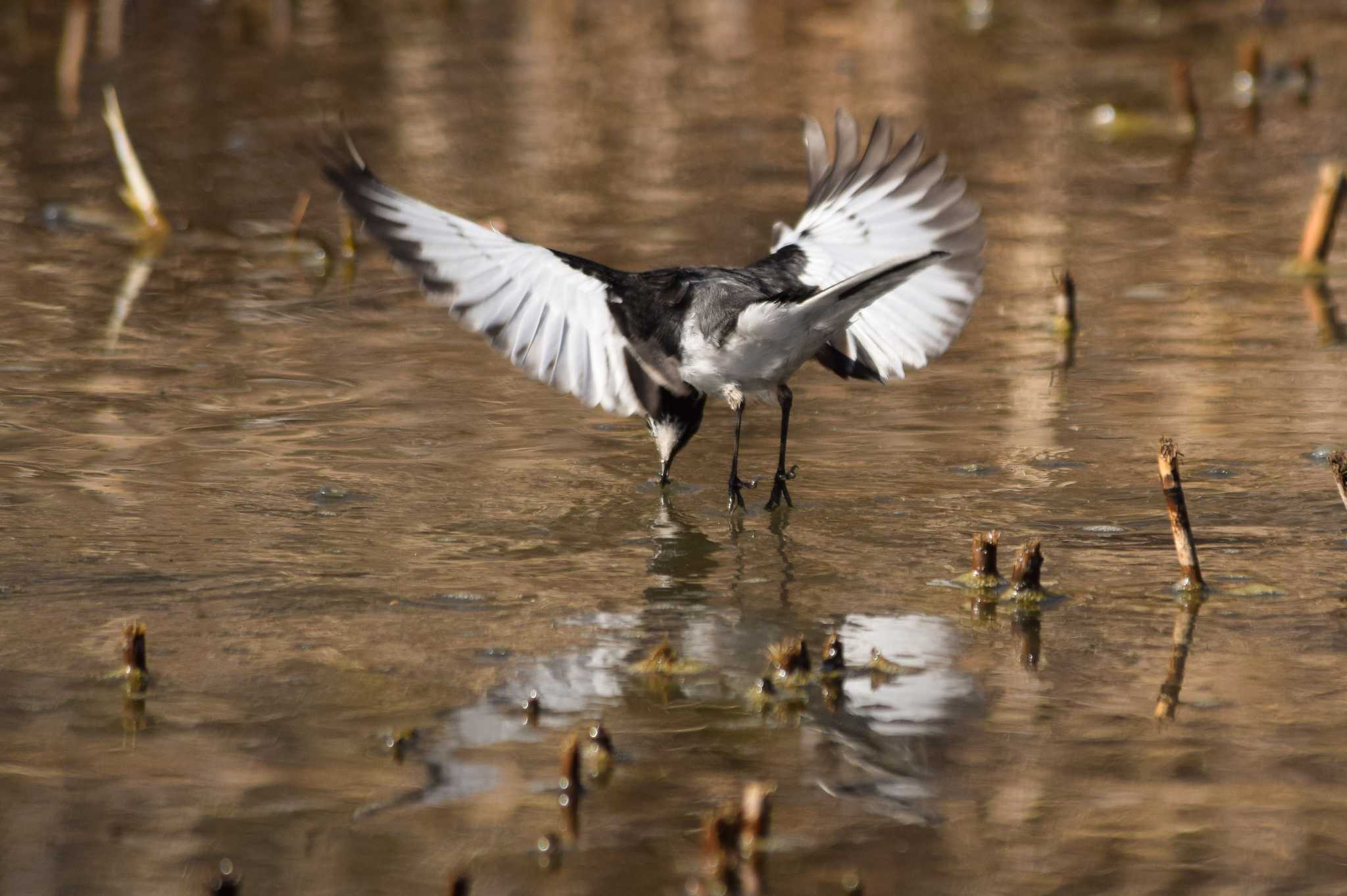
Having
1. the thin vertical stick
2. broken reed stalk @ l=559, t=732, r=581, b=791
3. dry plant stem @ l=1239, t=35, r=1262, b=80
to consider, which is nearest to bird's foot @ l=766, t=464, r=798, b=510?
broken reed stalk @ l=559, t=732, r=581, b=791

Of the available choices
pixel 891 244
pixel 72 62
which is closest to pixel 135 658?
pixel 891 244

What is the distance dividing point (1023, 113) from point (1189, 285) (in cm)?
454

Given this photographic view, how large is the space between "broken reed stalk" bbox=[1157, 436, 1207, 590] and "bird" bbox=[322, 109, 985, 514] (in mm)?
872

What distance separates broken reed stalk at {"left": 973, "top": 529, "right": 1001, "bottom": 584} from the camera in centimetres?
481

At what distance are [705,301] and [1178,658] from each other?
69.6 inches

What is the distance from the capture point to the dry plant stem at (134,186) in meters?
8.90

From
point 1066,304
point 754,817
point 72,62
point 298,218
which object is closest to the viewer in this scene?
point 754,817

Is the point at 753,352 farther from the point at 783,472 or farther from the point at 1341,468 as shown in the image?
the point at 1341,468

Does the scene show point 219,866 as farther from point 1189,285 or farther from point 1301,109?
point 1301,109

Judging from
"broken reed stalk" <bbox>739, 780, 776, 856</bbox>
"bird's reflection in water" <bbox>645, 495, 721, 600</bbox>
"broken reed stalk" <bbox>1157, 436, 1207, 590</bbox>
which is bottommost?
"broken reed stalk" <bbox>739, 780, 776, 856</bbox>

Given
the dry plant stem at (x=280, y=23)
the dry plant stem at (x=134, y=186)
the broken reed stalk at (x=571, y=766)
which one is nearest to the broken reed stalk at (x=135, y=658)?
the broken reed stalk at (x=571, y=766)

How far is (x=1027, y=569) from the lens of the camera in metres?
4.70

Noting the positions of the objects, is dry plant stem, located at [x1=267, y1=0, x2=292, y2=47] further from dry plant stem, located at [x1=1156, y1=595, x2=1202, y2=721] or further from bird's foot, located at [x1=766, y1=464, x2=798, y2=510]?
dry plant stem, located at [x1=1156, y1=595, x2=1202, y2=721]

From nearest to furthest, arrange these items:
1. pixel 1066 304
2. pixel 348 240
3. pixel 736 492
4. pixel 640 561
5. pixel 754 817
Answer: pixel 754 817 < pixel 640 561 < pixel 736 492 < pixel 1066 304 < pixel 348 240
